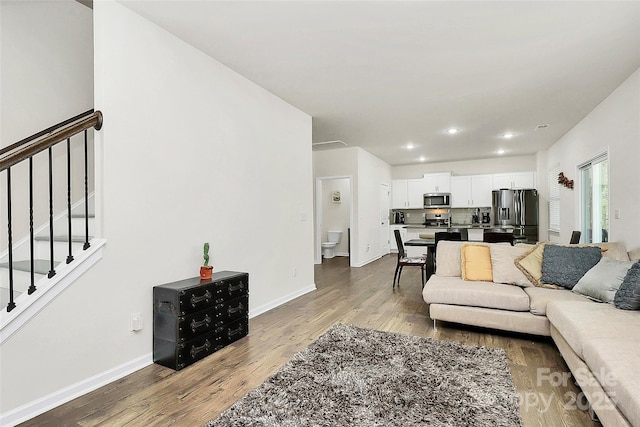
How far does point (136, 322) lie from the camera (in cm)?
259

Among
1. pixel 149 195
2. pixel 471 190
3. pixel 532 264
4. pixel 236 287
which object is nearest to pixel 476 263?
pixel 532 264

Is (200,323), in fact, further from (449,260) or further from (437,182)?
(437,182)

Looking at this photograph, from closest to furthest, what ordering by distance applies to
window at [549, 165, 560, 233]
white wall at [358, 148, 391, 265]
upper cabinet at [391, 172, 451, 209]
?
window at [549, 165, 560, 233] → white wall at [358, 148, 391, 265] → upper cabinet at [391, 172, 451, 209]

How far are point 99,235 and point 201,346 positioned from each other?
45.7 inches

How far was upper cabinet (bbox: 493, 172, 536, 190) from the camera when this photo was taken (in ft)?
27.5

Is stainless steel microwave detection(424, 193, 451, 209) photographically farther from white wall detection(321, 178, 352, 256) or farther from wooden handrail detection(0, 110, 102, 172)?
wooden handrail detection(0, 110, 102, 172)

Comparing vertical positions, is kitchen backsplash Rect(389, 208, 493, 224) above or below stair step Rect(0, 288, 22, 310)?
above

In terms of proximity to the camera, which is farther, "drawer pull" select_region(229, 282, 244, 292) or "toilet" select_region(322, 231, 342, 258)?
"toilet" select_region(322, 231, 342, 258)

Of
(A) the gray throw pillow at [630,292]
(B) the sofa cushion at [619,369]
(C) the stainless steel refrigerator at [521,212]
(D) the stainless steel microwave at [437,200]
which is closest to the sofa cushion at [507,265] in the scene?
(A) the gray throw pillow at [630,292]

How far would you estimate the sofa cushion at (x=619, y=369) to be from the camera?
144 cm

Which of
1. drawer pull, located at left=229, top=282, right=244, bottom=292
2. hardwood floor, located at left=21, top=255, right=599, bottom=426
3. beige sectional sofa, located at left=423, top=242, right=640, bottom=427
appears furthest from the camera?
drawer pull, located at left=229, top=282, right=244, bottom=292

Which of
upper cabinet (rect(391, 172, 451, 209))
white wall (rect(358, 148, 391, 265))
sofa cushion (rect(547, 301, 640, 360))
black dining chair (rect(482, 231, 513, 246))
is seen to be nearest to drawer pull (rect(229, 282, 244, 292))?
sofa cushion (rect(547, 301, 640, 360))

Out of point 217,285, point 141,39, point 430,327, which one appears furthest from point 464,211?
point 141,39

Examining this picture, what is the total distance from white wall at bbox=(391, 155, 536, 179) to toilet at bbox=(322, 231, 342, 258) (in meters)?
2.58
